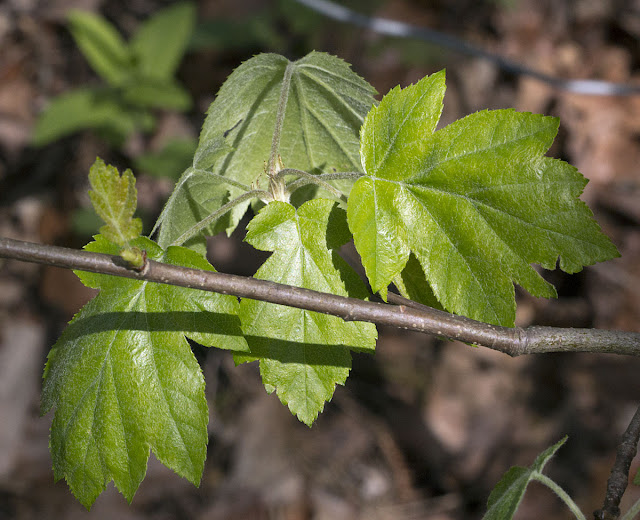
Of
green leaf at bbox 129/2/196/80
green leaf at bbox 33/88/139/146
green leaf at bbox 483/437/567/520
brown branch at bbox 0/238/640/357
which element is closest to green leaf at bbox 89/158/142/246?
brown branch at bbox 0/238/640/357

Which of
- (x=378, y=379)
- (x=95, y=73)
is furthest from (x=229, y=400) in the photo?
(x=95, y=73)

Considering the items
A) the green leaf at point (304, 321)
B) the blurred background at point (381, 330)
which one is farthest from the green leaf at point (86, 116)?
the green leaf at point (304, 321)

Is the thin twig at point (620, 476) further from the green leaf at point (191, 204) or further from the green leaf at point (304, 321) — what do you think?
the green leaf at point (191, 204)

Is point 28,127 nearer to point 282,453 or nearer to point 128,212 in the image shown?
point 282,453

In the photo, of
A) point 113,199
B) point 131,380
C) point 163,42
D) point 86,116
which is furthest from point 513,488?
point 163,42

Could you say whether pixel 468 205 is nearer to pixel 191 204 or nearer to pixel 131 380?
pixel 191 204
